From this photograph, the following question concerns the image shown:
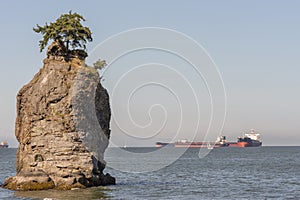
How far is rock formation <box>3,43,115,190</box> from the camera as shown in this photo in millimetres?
69438

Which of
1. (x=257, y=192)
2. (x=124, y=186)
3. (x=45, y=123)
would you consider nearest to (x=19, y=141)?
(x=45, y=123)

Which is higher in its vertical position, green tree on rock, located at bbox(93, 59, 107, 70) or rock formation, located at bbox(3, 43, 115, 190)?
green tree on rock, located at bbox(93, 59, 107, 70)

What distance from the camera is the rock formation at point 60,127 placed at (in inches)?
2734

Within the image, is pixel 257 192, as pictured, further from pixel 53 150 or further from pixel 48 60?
pixel 48 60

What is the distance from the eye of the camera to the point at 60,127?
7075cm

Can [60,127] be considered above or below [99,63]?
below

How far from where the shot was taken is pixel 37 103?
72.9 meters

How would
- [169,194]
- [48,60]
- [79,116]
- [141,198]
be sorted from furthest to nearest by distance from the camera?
[48,60] → [79,116] → [169,194] → [141,198]

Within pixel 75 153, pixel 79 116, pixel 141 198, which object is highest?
pixel 79 116

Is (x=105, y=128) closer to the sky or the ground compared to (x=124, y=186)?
closer to the sky

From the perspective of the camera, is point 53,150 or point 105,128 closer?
point 53,150

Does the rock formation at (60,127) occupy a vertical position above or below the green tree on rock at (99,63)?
below

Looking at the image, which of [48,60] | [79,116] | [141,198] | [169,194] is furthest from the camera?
[48,60]

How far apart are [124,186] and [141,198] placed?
14.3 meters
